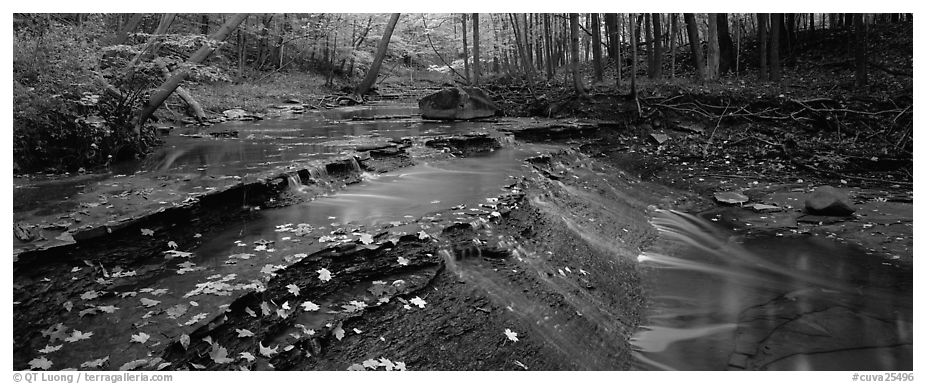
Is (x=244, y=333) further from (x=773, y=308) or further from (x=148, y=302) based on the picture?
(x=773, y=308)

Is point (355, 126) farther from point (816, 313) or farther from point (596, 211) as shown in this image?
point (816, 313)

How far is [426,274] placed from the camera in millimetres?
4508

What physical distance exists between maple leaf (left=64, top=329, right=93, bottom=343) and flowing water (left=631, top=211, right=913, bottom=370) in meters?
3.93

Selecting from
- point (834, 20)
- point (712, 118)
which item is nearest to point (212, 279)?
point (712, 118)

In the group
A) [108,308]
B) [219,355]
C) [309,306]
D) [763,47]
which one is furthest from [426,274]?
[763,47]

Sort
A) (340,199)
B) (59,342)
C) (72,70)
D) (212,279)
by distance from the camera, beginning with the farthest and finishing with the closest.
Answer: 1. (72,70)
2. (340,199)
3. (212,279)
4. (59,342)

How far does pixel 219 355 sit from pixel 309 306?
29.6 inches

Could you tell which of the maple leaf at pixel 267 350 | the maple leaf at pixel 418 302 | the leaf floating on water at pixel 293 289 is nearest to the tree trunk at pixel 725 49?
the maple leaf at pixel 418 302

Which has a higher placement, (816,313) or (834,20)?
(834,20)

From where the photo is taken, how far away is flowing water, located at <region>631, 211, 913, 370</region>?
14.1ft

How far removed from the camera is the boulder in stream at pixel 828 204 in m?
7.52

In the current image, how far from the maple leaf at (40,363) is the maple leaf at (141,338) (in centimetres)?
43

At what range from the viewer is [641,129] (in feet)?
43.1

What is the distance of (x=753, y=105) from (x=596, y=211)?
757 cm
